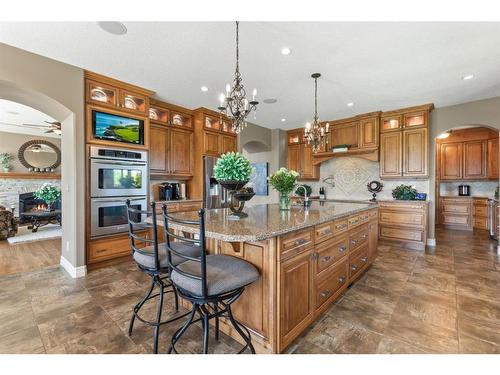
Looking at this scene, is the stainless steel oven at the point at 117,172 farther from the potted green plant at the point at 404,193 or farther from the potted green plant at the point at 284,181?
the potted green plant at the point at 404,193

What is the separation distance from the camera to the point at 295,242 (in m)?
1.61

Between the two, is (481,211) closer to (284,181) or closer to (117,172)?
(284,181)

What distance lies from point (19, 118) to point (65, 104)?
435cm

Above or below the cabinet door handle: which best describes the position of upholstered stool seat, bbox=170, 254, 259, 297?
above

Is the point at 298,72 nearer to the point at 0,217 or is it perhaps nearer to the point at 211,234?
the point at 211,234

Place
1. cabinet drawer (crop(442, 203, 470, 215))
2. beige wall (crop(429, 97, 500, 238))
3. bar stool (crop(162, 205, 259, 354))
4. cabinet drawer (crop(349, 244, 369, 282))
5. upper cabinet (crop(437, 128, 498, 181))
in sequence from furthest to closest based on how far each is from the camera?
cabinet drawer (crop(442, 203, 470, 215))
upper cabinet (crop(437, 128, 498, 181))
beige wall (crop(429, 97, 500, 238))
cabinet drawer (crop(349, 244, 369, 282))
bar stool (crop(162, 205, 259, 354))

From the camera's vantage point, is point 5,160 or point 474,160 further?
point 5,160

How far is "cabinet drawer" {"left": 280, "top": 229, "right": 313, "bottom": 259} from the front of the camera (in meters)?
1.51

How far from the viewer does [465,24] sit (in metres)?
2.18

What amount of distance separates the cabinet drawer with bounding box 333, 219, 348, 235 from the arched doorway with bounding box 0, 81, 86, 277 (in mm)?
3197

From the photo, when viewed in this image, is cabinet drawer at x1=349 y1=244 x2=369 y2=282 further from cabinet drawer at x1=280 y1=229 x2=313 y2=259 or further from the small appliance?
the small appliance

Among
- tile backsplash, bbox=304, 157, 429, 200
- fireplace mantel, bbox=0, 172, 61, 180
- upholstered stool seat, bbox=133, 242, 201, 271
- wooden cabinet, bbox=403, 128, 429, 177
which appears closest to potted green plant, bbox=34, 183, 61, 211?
fireplace mantel, bbox=0, 172, 61, 180

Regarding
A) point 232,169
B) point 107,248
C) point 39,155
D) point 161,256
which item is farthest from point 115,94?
point 39,155

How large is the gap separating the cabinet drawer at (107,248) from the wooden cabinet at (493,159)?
8319 millimetres
